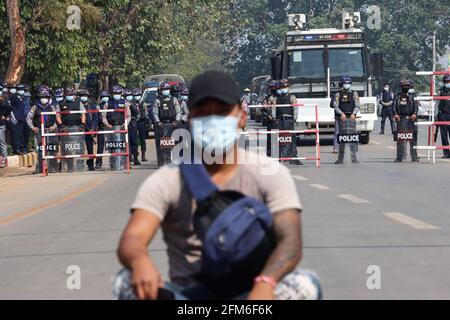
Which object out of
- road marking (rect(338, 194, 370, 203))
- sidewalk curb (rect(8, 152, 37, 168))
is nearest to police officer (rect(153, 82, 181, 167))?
sidewalk curb (rect(8, 152, 37, 168))

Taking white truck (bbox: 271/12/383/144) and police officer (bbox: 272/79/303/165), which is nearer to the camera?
police officer (bbox: 272/79/303/165)

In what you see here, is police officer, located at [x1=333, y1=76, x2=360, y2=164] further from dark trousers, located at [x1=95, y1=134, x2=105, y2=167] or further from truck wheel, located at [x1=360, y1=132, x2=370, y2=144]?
truck wheel, located at [x1=360, y1=132, x2=370, y2=144]

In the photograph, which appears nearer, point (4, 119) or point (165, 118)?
point (165, 118)

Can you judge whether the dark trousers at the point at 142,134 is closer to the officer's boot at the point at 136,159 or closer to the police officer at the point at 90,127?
the officer's boot at the point at 136,159

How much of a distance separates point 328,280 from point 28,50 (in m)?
28.1

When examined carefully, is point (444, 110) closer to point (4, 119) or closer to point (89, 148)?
point (89, 148)

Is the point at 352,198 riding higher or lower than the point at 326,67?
lower

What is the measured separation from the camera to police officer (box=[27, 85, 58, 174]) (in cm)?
2662

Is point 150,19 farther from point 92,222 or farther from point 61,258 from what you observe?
point 61,258

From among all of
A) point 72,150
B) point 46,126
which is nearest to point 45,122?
point 46,126

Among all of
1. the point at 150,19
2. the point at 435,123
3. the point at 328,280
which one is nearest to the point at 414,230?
the point at 328,280

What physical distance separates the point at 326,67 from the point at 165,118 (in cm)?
820

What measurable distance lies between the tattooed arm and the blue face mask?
39cm

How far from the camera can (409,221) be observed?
45.6ft
